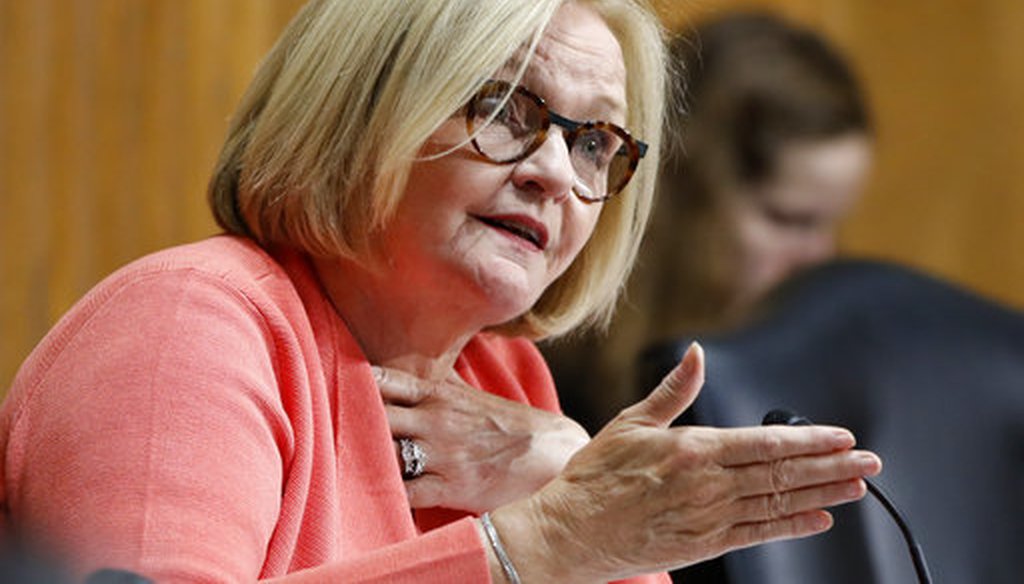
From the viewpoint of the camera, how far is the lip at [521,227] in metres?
1.60

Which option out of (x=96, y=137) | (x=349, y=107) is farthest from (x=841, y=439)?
(x=96, y=137)

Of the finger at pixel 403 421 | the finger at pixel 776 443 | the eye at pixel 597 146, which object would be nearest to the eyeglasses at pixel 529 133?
the eye at pixel 597 146

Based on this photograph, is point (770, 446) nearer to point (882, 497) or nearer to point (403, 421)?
point (882, 497)

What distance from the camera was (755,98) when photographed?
3.43 m

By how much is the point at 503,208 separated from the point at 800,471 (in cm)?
38

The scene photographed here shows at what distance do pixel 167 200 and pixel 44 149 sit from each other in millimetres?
209

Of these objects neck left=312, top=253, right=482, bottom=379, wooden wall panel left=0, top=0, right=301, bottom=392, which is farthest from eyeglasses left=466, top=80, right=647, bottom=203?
wooden wall panel left=0, top=0, right=301, bottom=392

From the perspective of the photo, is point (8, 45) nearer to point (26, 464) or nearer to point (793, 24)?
point (26, 464)

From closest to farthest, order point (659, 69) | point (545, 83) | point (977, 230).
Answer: point (545, 83), point (659, 69), point (977, 230)

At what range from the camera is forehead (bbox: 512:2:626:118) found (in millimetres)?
1604

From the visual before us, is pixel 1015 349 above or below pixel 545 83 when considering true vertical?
below

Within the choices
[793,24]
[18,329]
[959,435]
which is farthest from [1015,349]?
[793,24]

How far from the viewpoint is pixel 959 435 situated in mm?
2010

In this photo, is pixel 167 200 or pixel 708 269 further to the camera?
pixel 708 269
